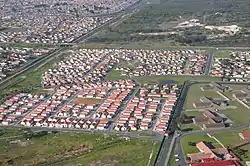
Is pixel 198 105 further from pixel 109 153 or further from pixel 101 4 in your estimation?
pixel 101 4

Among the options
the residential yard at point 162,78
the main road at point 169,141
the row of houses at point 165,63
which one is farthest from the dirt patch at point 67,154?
the row of houses at point 165,63

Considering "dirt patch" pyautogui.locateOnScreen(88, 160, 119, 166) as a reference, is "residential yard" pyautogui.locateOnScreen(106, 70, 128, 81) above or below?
below

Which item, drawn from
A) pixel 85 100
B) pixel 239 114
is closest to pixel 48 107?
pixel 85 100

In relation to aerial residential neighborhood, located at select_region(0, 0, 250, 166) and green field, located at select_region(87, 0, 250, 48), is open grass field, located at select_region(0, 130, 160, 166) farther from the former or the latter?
green field, located at select_region(87, 0, 250, 48)

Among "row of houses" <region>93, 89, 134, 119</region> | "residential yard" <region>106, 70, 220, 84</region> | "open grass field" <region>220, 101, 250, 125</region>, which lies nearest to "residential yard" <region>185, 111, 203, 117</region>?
"open grass field" <region>220, 101, 250, 125</region>

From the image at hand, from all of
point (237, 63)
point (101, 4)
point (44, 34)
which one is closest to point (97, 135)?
point (237, 63)

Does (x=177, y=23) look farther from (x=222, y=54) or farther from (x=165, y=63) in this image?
(x=165, y=63)
